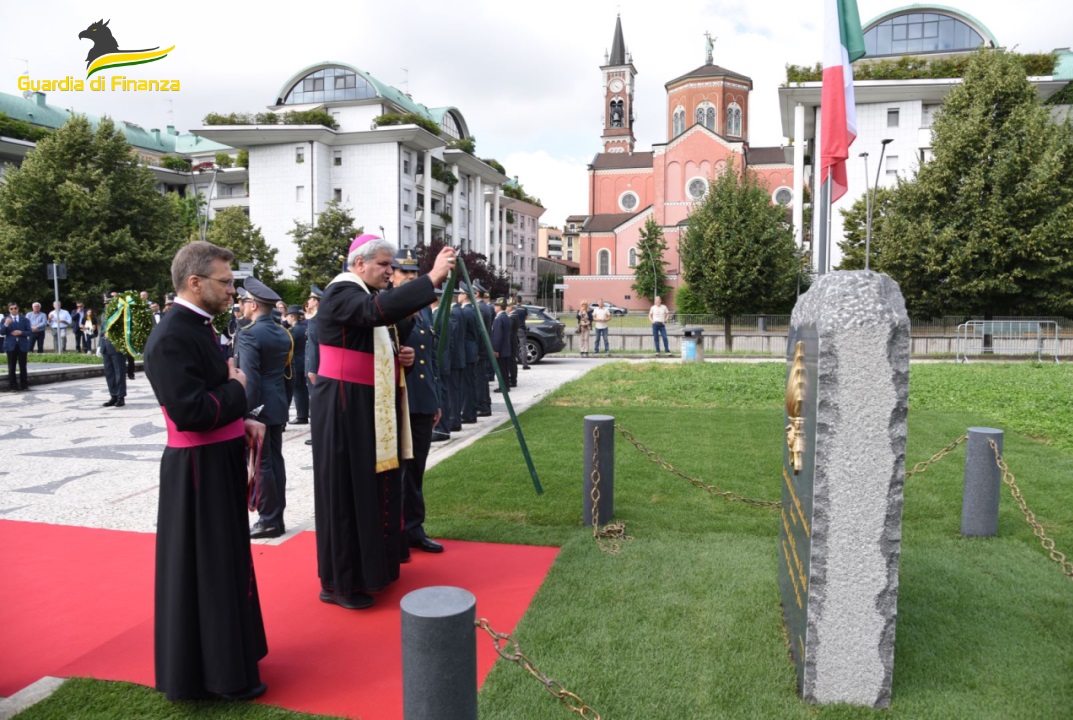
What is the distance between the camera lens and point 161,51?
2881cm

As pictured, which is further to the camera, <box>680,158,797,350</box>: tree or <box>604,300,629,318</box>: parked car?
<box>604,300,629,318</box>: parked car

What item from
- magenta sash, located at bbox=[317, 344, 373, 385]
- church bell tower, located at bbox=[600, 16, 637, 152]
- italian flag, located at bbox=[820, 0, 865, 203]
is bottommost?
magenta sash, located at bbox=[317, 344, 373, 385]

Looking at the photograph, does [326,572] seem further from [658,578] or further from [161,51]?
[161,51]

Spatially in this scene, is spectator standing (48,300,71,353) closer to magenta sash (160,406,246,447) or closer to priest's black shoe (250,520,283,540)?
priest's black shoe (250,520,283,540)

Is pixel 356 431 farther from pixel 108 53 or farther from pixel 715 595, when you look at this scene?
pixel 108 53

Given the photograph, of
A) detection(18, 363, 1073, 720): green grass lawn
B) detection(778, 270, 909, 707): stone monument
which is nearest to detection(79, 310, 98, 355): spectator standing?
detection(18, 363, 1073, 720): green grass lawn

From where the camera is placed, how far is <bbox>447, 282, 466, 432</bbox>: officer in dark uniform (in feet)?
34.4

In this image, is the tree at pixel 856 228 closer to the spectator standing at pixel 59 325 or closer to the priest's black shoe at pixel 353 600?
the spectator standing at pixel 59 325

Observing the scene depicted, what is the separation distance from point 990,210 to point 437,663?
101 feet

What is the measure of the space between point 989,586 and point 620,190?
82.9 metres

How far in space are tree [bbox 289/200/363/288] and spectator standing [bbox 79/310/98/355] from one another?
18.2m

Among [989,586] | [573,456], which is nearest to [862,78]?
[573,456]

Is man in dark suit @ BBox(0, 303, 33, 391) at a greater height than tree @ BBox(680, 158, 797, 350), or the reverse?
tree @ BBox(680, 158, 797, 350)

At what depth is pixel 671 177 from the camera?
232ft
